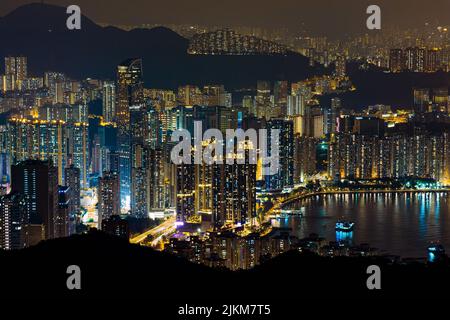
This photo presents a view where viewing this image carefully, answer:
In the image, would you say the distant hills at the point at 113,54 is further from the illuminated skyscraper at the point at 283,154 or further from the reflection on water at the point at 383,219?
the reflection on water at the point at 383,219

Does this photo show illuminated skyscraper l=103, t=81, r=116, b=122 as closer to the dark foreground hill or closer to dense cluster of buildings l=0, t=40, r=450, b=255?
dense cluster of buildings l=0, t=40, r=450, b=255

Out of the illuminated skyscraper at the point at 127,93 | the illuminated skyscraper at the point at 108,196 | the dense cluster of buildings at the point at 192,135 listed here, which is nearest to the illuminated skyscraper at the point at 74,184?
the dense cluster of buildings at the point at 192,135

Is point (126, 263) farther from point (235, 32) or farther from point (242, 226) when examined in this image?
point (235, 32)

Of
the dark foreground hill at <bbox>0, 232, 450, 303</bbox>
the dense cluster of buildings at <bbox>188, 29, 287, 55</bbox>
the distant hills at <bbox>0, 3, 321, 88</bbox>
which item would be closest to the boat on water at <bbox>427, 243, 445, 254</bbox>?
the dark foreground hill at <bbox>0, 232, 450, 303</bbox>

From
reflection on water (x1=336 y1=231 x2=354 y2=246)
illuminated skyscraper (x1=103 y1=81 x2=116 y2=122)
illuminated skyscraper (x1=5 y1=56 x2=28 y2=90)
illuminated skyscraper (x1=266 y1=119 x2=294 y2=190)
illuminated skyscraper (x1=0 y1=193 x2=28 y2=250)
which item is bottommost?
reflection on water (x1=336 y1=231 x2=354 y2=246)

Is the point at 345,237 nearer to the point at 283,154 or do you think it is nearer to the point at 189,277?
the point at 283,154
